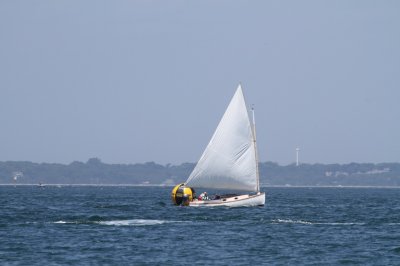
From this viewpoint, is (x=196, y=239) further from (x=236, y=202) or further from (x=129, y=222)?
(x=236, y=202)

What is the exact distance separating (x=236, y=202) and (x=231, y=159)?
19.8 feet

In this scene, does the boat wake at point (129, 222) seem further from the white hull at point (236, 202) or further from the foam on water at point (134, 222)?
the white hull at point (236, 202)

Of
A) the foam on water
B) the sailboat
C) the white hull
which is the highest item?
the sailboat

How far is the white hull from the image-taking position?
97938mm

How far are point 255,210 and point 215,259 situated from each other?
140 feet

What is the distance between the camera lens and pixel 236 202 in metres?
98.4

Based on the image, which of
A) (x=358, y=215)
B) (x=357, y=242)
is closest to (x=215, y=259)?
(x=357, y=242)

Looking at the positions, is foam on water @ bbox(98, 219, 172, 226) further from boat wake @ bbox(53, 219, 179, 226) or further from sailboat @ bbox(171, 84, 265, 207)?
sailboat @ bbox(171, 84, 265, 207)

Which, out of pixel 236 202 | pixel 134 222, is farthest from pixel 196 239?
pixel 236 202

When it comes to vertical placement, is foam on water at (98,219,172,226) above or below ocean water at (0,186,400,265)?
above

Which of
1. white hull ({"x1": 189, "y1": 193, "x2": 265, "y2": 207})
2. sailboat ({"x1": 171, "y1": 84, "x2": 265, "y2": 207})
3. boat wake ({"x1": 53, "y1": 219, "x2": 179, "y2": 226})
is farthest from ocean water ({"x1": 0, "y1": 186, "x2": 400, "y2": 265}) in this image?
sailboat ({"x1": 171, "y1": 84, "x2": 265, "y2": 207})

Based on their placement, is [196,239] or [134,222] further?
[134,222]

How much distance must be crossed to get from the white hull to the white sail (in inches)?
110

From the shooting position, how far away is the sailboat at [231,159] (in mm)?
102750
